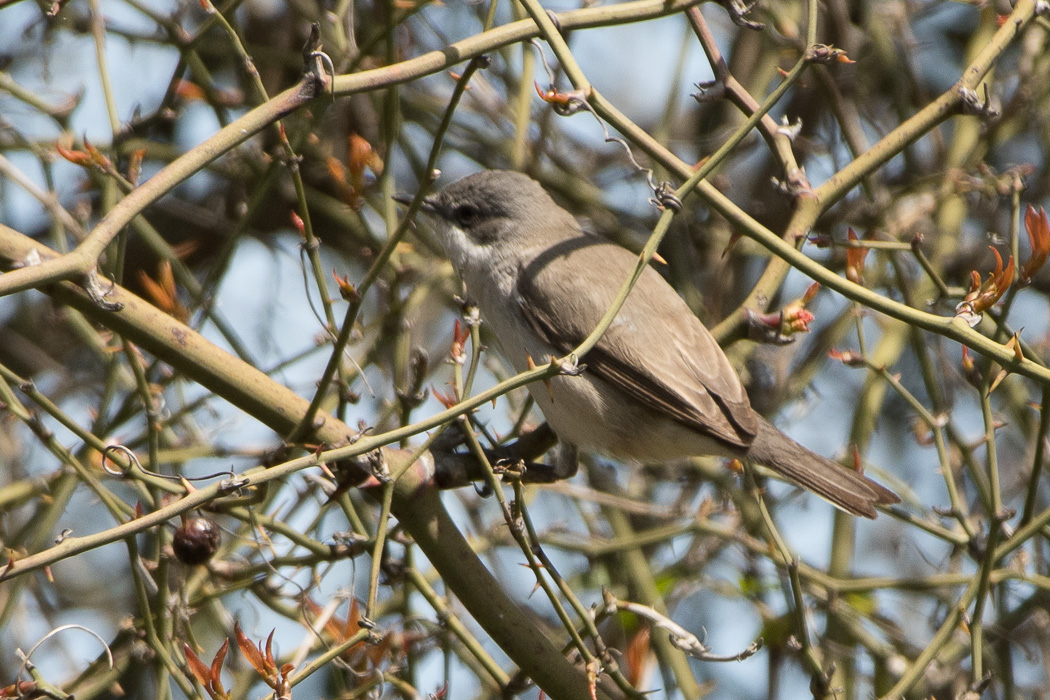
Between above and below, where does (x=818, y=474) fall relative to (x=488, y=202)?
below

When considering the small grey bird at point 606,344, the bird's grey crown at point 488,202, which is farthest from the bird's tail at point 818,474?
the bird's grey crown at point 488,202

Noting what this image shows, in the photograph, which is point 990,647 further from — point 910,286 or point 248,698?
point 248,698

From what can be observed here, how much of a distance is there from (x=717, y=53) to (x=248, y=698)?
2101 mm

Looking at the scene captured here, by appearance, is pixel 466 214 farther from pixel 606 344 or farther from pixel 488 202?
pixel 606 344

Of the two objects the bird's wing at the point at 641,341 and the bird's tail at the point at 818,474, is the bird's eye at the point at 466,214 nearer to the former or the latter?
Result: the bird's wing at the point at 641,341

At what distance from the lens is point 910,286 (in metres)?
3.79

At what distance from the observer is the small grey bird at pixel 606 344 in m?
3.31

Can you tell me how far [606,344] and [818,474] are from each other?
0.79 m

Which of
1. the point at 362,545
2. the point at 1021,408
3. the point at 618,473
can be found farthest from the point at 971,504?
the point at 362,545

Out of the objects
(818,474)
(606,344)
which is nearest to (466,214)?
(606,344)

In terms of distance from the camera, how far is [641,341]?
351 cm

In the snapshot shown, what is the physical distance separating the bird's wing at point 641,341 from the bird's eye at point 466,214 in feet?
1.01

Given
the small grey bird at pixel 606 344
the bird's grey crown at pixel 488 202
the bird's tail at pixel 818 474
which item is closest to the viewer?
the bird's tail at pixel 818 474

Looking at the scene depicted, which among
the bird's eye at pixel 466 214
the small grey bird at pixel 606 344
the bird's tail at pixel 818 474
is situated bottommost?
the bird's tail at pixel 818 474
